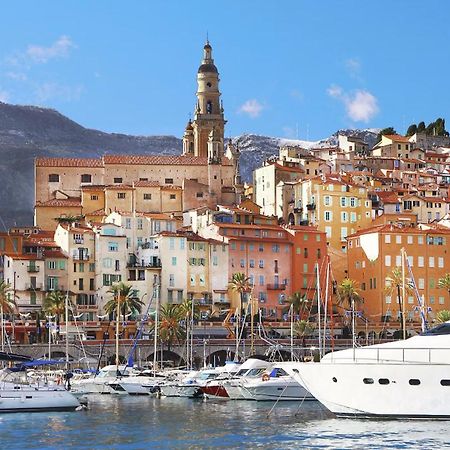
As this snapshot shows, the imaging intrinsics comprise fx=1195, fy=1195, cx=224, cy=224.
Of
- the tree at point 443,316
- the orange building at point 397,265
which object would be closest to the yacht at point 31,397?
the tree at point 443,316

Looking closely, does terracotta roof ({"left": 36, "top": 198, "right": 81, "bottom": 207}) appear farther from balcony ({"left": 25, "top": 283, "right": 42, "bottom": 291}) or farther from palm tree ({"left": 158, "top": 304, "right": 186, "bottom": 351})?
palm tree ({"left": 158, "top": 304, "right": 186, "bottom": 351})

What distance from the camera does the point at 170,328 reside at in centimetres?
9775

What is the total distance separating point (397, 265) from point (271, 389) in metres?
49.8

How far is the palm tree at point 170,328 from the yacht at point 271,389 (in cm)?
2891

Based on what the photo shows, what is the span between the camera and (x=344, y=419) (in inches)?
1978

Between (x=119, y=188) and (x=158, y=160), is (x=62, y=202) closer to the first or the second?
(x=119, y=188)

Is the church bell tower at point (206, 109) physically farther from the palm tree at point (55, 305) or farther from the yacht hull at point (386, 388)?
the yacht hull at point (386, 388)

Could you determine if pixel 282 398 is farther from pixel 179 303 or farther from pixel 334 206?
pixel 334 206

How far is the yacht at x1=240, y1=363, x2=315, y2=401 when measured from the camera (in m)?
68.0

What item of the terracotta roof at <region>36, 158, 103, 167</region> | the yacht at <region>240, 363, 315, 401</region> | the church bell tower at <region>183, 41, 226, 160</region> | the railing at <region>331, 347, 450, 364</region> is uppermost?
the church bell tower at <region>183, 41, 226, 160</region>

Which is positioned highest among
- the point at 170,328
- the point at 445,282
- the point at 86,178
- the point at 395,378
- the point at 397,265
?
the point at 86,178

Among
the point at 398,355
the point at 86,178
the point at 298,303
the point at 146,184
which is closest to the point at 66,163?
the point at 86,178

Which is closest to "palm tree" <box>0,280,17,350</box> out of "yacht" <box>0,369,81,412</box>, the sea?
"yacht" <box>0,369,81,412</box>

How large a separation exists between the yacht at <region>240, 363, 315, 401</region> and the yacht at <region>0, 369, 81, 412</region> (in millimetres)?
11618
